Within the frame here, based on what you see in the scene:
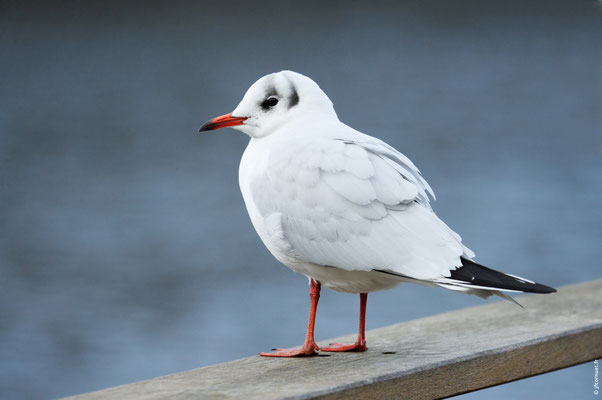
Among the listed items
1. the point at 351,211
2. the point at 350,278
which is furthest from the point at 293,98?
the point at 350,278

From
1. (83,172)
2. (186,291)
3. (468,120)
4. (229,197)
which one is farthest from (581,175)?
(83,172)

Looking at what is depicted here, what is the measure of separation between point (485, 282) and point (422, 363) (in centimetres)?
23

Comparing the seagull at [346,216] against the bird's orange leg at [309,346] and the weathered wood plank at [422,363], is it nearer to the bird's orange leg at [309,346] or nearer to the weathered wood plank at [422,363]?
the bird's orange leg at [309,346]

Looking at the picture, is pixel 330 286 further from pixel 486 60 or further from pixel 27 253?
pixel 486 60

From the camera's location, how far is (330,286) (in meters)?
1.80

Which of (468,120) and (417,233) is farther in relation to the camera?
(468,120)

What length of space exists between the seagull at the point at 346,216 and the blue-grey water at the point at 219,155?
1993mm

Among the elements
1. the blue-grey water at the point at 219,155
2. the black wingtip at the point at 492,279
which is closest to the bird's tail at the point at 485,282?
the black wingtip at the point at 492,279

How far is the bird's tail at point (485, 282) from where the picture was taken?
1.45 m

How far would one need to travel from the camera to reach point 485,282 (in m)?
1.50

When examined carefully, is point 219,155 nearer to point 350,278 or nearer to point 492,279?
point 350,278

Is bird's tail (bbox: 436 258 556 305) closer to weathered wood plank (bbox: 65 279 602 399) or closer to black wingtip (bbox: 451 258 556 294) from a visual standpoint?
black wingtip (bbox: 451 258 556 294)

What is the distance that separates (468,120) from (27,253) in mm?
2954

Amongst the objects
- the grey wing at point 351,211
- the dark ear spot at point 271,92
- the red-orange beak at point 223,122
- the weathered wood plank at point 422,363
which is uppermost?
the dark ear spot at point 271,92
